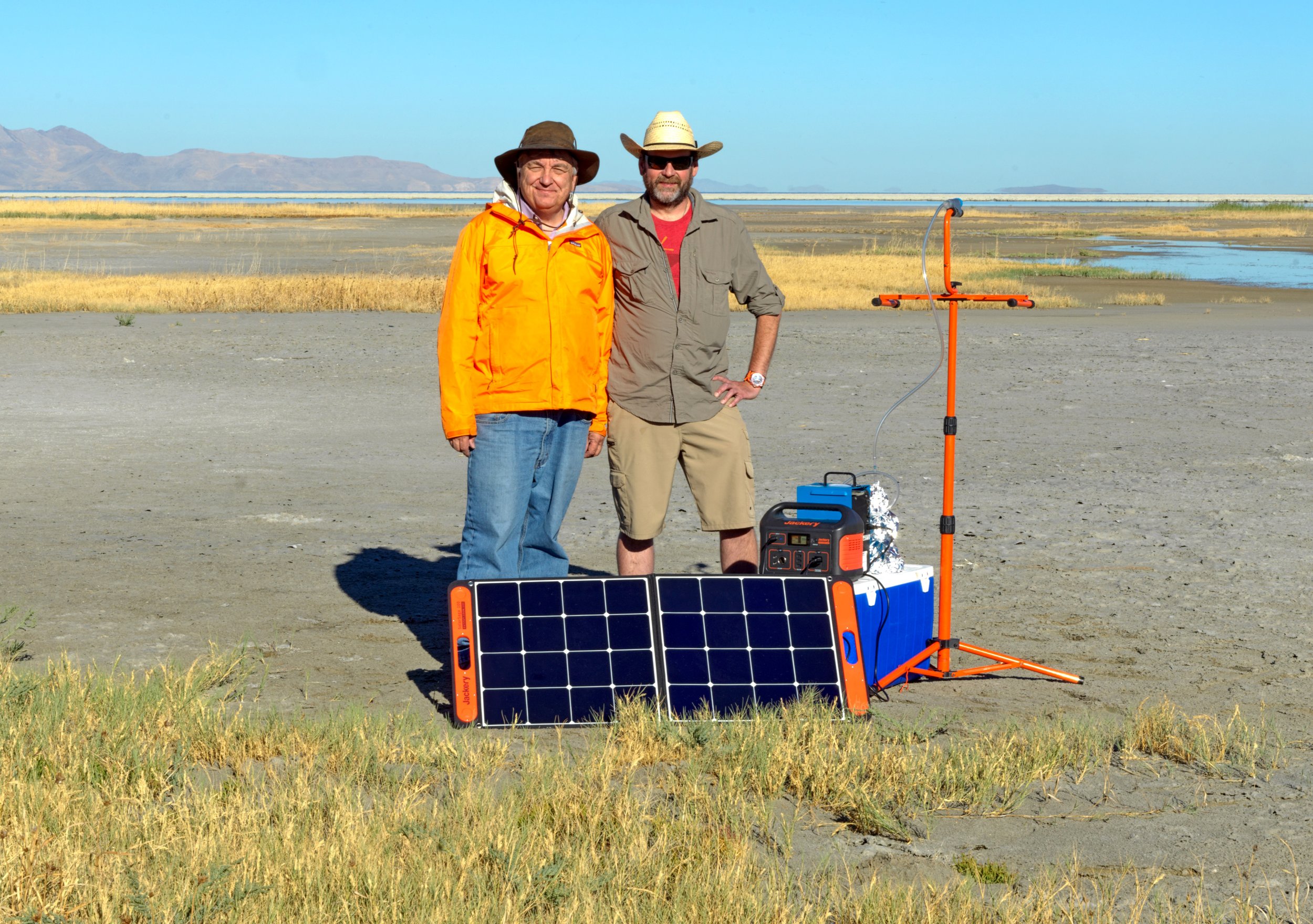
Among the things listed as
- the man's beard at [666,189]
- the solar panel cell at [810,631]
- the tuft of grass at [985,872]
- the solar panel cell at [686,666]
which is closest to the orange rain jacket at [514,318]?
the man's beard at [666,189]

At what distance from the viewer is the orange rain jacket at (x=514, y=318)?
5.12 m

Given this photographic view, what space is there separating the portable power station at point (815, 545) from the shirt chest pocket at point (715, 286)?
0.86 meters

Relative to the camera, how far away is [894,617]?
18.5 ft

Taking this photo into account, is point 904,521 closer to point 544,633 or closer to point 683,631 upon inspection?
point 683,631

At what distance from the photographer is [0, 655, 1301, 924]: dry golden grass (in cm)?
346

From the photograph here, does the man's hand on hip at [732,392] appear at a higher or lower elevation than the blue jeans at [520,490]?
higher

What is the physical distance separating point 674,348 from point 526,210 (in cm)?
83

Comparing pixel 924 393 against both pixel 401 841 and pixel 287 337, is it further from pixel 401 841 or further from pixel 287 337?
pixel 401 841

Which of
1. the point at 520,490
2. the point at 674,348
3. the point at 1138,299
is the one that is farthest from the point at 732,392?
the point at 1138,299

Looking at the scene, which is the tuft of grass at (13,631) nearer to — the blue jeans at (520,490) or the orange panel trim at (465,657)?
the orange panel trim at (465,657)

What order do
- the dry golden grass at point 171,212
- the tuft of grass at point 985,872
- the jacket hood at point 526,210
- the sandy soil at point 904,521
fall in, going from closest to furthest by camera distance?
the tuft of grass at point 985,872 < the sandy soil at point 904,521 < the jacket hood at point 526,210 < the dry golden grass at point 171,212

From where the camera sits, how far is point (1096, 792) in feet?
14.6

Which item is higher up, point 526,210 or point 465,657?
point 526,210

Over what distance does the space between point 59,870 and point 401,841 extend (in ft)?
2.91
